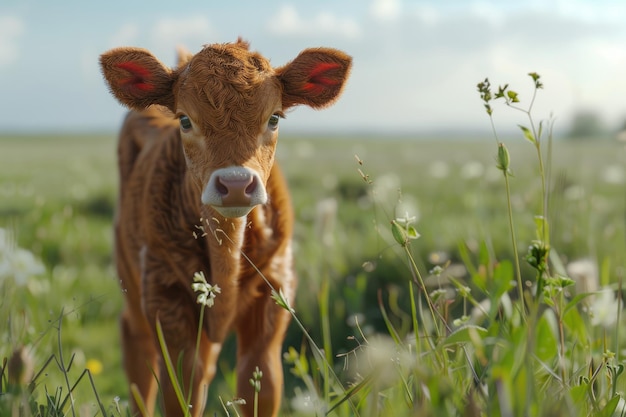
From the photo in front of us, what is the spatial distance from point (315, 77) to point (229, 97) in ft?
1.65

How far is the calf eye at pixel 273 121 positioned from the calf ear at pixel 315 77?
208mm

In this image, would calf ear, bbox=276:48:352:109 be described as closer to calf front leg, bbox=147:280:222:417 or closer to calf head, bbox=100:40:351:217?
calf head, bbox=100:40:351:217

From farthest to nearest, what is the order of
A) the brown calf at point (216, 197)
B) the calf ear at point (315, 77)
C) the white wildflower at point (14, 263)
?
the white wildflower at point (14, 263) < the calf ear at point (315, 77) < the brown calf at point (216, 197)

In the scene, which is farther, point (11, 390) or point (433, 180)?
point (433, 180)

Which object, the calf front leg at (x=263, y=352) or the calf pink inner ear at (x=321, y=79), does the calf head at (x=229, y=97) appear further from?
the calf front leg at (x=263, y=352)

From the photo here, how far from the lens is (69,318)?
609cm

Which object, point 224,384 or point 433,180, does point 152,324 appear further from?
point 433,180

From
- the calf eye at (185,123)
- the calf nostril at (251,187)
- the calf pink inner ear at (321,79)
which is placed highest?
the calf pink inner ear at (321,79)

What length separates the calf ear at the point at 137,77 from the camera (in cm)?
325

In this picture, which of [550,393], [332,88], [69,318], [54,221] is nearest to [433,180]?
[54,221]

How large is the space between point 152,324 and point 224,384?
6.68 feet

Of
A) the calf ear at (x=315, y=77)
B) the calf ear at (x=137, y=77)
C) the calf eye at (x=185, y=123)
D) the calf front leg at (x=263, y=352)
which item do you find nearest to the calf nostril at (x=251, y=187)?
the calf eye at (x=185, y=123)

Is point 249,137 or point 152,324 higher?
point 249,137

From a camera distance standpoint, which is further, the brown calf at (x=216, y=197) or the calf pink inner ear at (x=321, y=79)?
the calf pink inner ear at (x=321, y=79)
